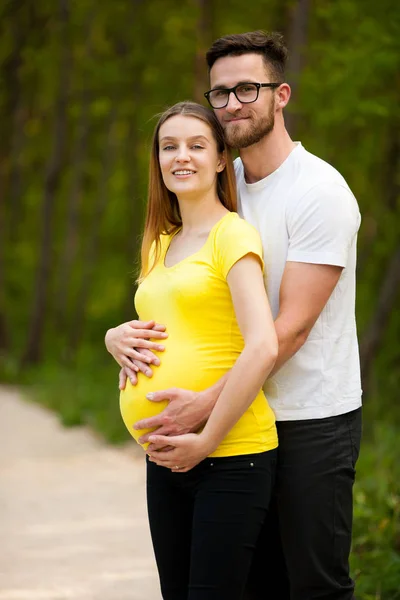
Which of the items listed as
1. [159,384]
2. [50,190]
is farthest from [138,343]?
[50,190]

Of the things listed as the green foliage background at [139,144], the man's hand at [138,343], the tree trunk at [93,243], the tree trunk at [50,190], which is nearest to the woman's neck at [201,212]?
the man's hand at [138,343]

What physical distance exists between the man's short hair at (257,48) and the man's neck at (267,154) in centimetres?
21

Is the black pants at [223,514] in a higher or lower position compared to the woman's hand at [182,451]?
lower

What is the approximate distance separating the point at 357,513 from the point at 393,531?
249mm

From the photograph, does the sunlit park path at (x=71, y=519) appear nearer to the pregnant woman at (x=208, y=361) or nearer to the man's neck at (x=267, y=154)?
the pregnant woman at (x=208, y=361)

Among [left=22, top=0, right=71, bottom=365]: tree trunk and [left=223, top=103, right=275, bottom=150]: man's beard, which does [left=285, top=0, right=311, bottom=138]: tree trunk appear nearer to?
[left=223, top=103, right=275, bottom=150]: man's beard

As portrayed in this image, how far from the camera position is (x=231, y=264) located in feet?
9.48

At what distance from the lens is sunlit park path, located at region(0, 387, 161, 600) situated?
5508 mm

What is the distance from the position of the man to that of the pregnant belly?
0.04 metres

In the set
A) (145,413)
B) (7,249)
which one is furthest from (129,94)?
(145,413)

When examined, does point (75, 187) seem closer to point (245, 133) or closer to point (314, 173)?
point (245, 133)

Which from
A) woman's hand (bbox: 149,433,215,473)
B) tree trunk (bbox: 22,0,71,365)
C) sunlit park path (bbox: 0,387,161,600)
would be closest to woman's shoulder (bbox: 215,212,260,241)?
woman's hand (bbox: 149,433,215,473)

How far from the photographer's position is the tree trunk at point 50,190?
52.2ft

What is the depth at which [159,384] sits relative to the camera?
3.04 m
